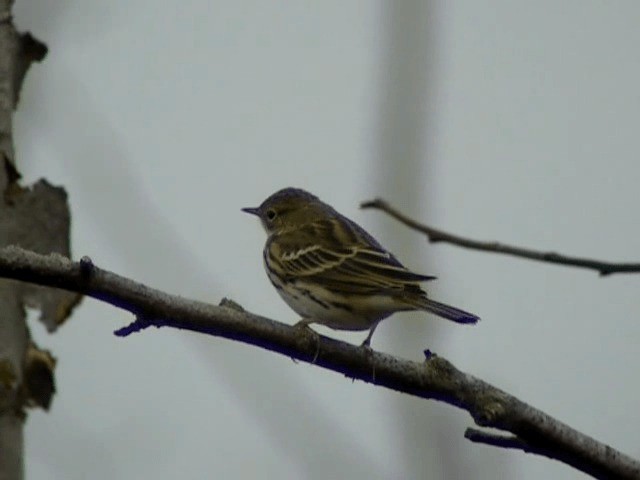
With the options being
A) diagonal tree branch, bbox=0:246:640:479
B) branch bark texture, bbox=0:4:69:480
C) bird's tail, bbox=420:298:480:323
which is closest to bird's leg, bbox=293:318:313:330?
diagonal tree branch, bbox=0:246:640:479

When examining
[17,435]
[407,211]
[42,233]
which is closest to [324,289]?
[42,233]

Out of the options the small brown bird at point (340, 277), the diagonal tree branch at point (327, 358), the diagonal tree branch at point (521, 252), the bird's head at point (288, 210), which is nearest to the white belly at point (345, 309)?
the small brown bird at point (340, 277)

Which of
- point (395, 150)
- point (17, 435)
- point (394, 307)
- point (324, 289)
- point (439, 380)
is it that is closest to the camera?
point (439, 380)

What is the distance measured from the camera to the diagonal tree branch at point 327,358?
4.41 m

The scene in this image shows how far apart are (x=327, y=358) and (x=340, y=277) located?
2294mm

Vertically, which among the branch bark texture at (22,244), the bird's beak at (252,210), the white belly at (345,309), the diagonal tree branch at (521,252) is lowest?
the bird's beak at (252,210)

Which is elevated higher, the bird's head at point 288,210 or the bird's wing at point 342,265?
the bird's wing at point 342,265

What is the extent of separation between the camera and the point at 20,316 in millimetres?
6141

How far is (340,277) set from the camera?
24.5ft

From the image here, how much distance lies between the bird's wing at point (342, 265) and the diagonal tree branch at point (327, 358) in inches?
68.8

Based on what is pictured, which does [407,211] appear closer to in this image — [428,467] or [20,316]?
[428,467]

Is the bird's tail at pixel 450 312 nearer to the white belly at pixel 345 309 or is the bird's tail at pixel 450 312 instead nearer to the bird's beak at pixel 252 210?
the white belly at pixel 345 309

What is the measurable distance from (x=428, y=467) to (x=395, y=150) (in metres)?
1.10

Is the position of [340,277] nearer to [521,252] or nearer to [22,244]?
[22,244]
